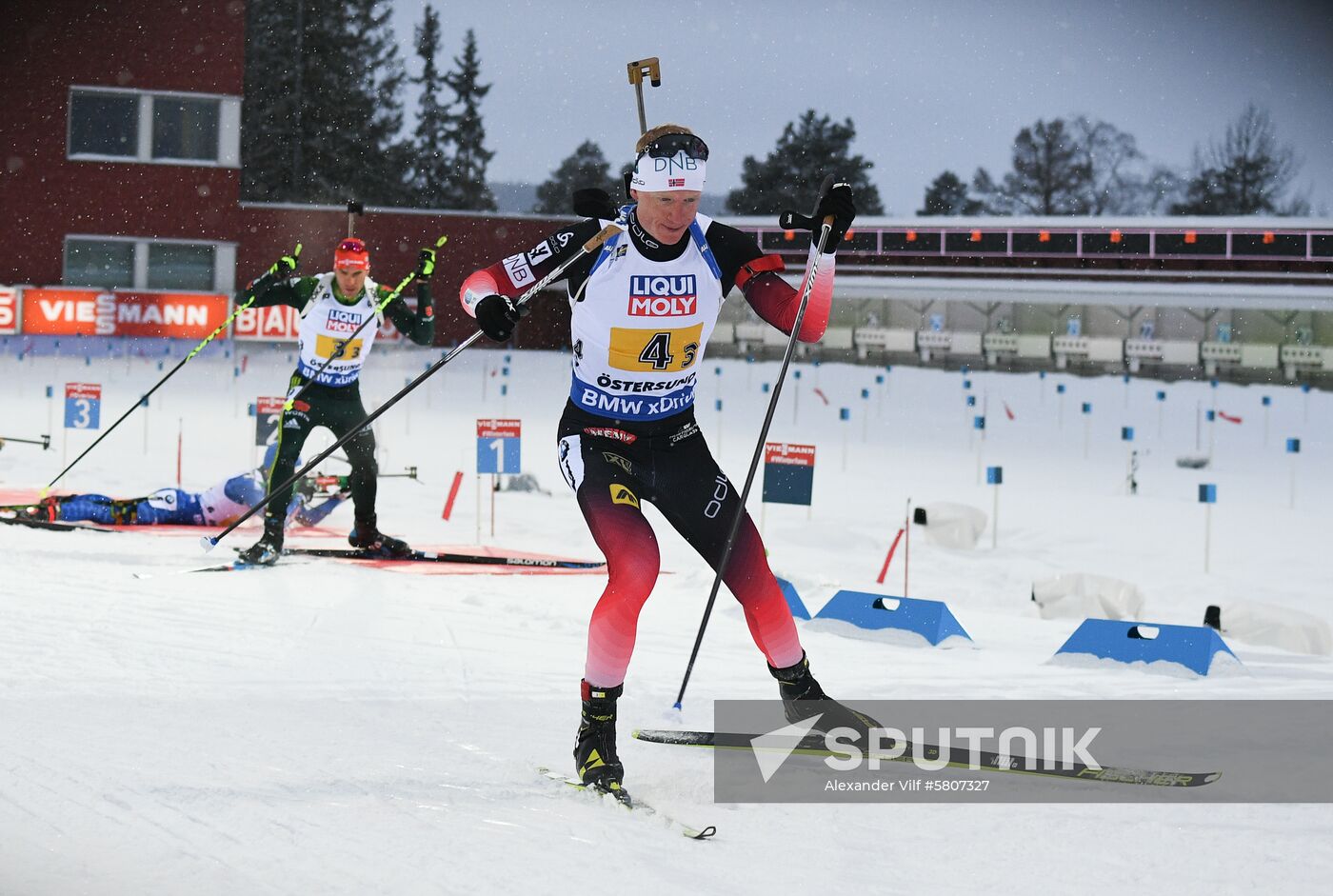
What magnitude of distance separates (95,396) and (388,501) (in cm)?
309

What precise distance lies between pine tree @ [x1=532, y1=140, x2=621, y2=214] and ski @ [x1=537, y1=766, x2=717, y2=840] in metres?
63.3

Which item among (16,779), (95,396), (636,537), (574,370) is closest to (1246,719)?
(636,537)

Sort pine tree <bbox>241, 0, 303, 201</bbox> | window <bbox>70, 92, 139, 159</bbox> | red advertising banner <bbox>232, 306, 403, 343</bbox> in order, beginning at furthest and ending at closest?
pine tree <bbox>241, 0, 303, 201</bbox>, window <bbox>70, 92, 139, 159</bbox>, red advertising banner <bbox>232, 306, 403, 343</bbox>

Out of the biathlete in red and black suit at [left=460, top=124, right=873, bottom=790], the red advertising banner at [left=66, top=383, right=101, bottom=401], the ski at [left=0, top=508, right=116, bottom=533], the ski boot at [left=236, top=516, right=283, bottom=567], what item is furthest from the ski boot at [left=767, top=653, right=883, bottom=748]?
the red advertising banner at [left=66, top=383, right=101, bottom=401]

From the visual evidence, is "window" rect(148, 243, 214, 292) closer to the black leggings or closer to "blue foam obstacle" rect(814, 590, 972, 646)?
"blue foam obstacle" rect(814, 590, 972, 646)

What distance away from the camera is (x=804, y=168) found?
55.5m

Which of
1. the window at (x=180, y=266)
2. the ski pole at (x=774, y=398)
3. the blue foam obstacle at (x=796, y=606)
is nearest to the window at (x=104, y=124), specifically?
the window at (x=180, y=266)

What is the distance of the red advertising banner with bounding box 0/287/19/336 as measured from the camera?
29.8 meters

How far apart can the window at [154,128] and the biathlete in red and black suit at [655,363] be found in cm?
3083

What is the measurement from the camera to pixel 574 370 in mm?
4723

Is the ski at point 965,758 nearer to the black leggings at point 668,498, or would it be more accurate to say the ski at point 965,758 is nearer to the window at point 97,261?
the black leggings at point 668,498

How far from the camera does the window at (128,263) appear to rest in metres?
32.7

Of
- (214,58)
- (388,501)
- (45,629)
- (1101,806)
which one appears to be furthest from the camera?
(214,58)

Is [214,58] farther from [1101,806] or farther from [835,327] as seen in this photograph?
[1101,806]
